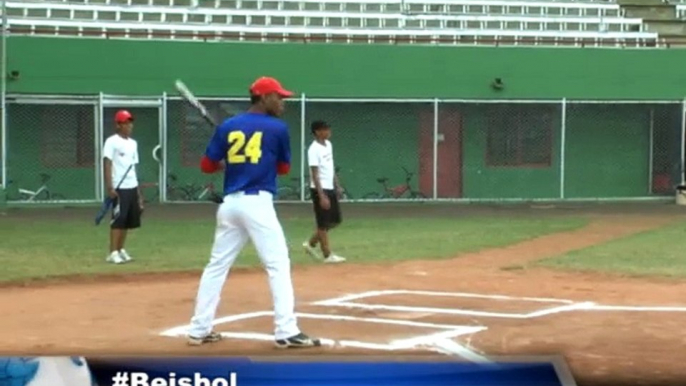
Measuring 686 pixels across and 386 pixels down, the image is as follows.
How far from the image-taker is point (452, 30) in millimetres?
29922

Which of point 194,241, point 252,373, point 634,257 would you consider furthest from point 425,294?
point 194,241

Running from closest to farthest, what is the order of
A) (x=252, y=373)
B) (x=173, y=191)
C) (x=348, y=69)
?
(x=252, y=373), (x=173, y=191), (x=348, y=69)

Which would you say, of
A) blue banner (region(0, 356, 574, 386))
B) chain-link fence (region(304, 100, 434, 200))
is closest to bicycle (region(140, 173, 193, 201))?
chain-link fence (region(304, 100, 434, 200))

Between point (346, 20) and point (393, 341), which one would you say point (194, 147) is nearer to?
point (346, 20)

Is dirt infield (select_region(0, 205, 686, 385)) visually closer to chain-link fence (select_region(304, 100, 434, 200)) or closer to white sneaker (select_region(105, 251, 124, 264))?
white sneaker (select_region(105, 251, 124, 264))

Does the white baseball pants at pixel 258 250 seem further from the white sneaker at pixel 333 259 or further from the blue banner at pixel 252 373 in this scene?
the white sneaker at pixel 333 259

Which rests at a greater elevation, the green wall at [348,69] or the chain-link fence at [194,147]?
the green wall at [348,69]

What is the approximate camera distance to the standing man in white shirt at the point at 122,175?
1427 cm

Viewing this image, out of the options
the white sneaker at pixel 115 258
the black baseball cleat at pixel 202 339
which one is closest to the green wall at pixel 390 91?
the white sneaker at pixel 115 258

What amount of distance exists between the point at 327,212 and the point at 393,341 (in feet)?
17.8

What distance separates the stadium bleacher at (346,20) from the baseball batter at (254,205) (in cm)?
1830

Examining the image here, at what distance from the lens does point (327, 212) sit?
1454 cm

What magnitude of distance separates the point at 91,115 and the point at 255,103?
1805cm

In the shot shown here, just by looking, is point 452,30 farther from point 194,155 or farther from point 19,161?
point 19,161
